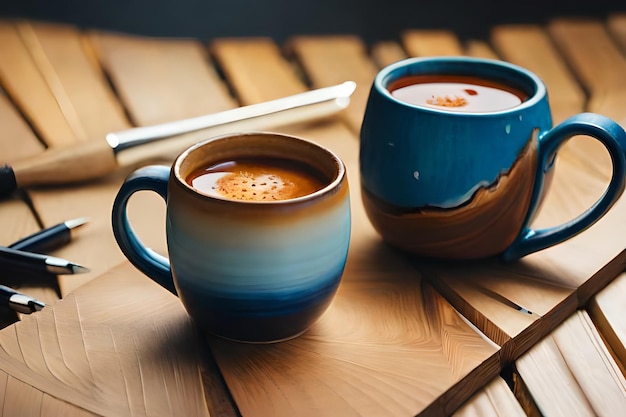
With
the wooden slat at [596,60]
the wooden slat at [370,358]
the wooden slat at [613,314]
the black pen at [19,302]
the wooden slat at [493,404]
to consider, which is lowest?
the wooden slat at [613,314]

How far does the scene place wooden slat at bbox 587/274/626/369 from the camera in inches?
20.4

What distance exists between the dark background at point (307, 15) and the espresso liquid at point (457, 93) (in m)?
0.51

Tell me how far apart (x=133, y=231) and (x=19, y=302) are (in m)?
0.10

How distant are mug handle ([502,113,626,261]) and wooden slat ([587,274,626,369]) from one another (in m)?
0.05

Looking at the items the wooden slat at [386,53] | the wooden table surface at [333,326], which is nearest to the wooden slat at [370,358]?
the wooden table surface at [333,326]

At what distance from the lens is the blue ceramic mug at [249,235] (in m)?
0.41

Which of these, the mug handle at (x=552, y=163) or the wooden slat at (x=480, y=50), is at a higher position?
the mug handle at (x=552, y=163)

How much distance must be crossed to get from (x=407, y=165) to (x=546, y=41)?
0.51m

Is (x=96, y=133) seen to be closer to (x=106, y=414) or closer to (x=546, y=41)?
(x=106, y=414)

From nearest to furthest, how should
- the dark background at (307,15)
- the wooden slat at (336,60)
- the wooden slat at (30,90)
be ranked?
the wooden slat at (30,90) → the wooden slat at (336,60) → the dark background at (307,15)

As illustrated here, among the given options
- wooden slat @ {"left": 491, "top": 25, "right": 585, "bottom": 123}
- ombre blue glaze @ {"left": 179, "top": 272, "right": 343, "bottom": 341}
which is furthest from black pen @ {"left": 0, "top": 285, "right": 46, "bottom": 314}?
wooden slat @ {"left": 491, "top": 25, "right": 585, "bottom": 123}

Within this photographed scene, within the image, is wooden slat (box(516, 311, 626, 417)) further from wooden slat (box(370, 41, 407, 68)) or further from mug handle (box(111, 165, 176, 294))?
wooden slat (box(370, 41, 407, 68))

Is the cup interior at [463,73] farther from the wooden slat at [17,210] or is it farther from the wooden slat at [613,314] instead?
the wooden slat at [17,210]

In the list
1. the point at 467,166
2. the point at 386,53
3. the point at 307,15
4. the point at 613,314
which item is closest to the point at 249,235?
the point at 467,166
